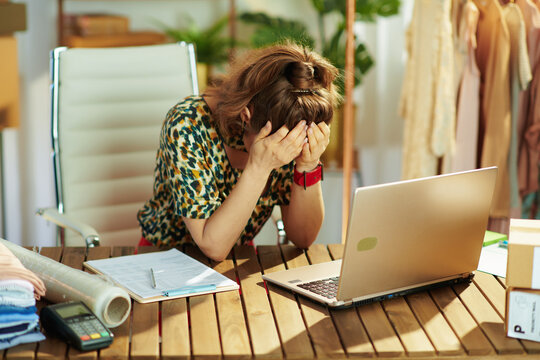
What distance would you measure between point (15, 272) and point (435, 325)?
0.71 m

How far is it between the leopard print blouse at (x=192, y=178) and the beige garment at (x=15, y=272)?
423 millimetres

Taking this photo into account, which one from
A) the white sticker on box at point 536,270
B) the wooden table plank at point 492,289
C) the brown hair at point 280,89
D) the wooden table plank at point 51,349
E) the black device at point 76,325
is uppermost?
the brown hair at point 280,89

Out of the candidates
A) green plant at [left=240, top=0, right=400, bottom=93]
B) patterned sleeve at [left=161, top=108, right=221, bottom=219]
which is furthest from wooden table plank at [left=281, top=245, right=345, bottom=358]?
green plant at [left=240, top=0, right=400, bottom=93]

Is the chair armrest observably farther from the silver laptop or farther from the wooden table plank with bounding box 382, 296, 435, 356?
the wooden table plank with bounding box 382, 296, 435, 356

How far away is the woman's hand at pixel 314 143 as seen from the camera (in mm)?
1533

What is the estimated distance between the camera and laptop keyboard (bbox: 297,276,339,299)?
4.27 ft

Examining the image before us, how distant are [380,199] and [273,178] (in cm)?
62

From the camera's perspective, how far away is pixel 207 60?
368 cm

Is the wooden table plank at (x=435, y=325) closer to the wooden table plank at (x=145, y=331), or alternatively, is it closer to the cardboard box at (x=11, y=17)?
the wooden table plank at (x=145, y=331)

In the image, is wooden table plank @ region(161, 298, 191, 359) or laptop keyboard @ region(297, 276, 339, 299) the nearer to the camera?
wooden table plank @ region(161, 298, 191, 359)

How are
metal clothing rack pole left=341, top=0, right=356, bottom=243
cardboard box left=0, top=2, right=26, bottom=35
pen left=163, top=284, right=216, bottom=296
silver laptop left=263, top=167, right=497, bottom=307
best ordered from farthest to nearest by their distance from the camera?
1. cardboard box left=0, top=2, right=26, bottom=35
2. metal clothing rack pole left=341, top=0, right=356, bottom=243
3. pen left=163, top=284, right=216, bottom=296
4. silver laptop left=263, top=167, right=497, bottom=307

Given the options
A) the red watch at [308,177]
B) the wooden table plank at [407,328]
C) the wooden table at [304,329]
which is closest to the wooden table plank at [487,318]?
the wooden table at [304,329]

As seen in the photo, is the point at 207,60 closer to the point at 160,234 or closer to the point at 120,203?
the point at 120,203

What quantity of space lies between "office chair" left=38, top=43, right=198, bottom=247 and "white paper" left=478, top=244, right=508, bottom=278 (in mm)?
1055
